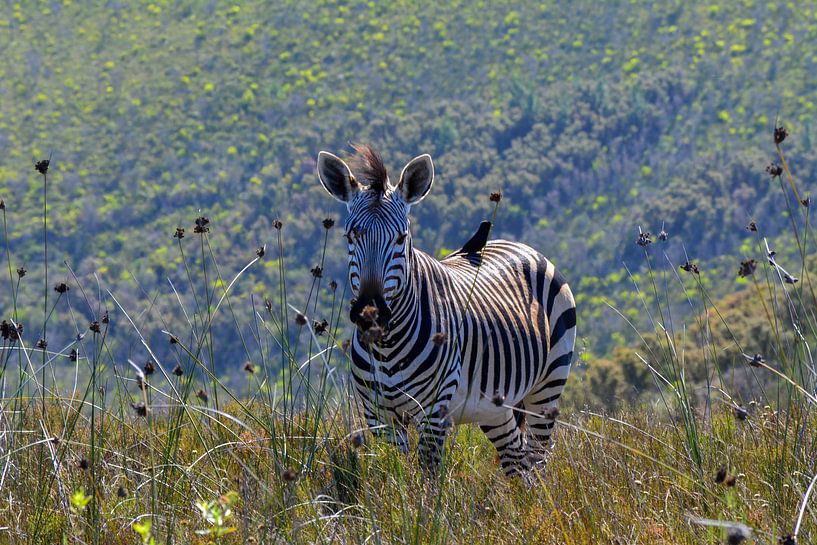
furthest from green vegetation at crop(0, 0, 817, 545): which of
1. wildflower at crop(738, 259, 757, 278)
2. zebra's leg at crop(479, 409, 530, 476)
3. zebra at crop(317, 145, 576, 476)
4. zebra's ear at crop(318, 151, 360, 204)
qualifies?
wildflower at crop(738, 259, 757, 278)

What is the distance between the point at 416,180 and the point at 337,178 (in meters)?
0.42

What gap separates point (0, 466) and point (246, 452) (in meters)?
1.08

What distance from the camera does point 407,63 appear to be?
247 ft

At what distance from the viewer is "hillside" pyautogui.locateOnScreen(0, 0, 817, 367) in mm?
55844

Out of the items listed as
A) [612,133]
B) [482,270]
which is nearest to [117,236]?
[612,133]

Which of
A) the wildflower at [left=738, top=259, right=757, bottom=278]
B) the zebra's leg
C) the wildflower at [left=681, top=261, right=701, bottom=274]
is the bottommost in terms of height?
the zebra's leg

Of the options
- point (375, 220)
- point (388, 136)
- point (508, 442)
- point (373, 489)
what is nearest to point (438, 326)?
point (375, 220)

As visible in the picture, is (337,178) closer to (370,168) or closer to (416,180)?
(370,168)

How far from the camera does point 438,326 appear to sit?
5.35 meters

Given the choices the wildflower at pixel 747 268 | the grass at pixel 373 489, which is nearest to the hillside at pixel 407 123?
the grass at pixel 373 489

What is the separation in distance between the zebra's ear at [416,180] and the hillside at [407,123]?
4157 centimetres

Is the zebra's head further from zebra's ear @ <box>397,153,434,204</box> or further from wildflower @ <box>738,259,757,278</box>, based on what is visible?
wildflower @ <box>738,259,757,278</box>

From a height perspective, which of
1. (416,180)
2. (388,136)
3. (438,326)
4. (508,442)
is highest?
(388,136)

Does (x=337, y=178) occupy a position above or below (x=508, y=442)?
above
